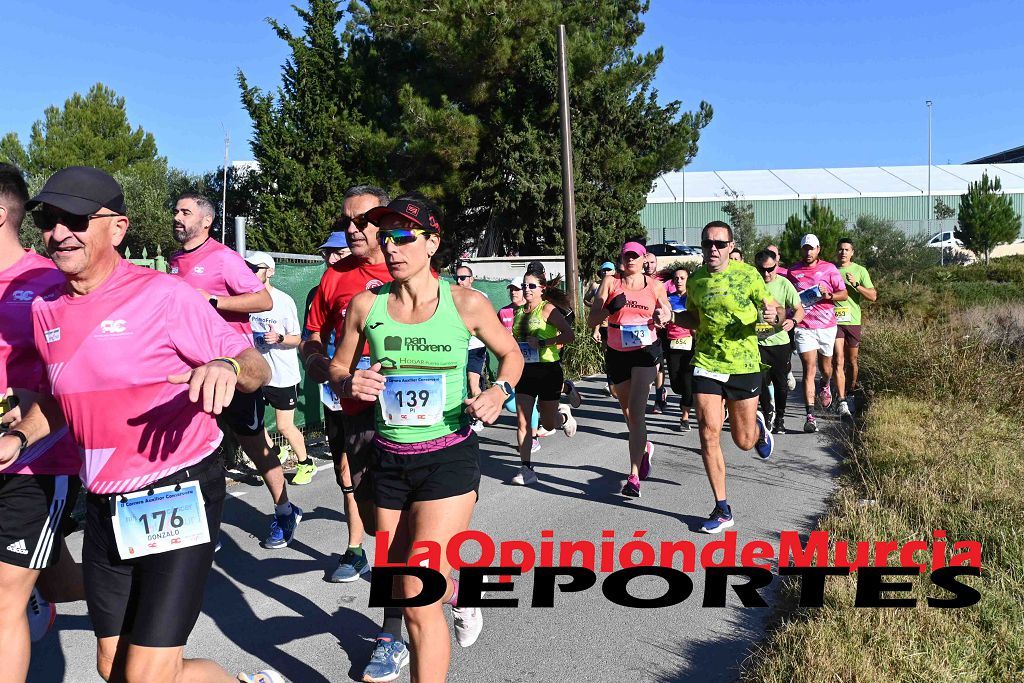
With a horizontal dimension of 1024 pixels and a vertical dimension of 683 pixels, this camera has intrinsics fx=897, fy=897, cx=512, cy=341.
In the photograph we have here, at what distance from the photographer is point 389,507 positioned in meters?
3.65

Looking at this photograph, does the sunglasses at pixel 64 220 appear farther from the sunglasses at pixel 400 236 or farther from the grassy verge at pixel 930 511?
the grassy verge at pixel 930 511

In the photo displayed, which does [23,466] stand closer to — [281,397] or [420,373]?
[420,373]


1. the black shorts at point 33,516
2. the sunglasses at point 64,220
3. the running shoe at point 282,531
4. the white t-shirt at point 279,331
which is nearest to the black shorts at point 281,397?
the white t-shirt at point 279,331

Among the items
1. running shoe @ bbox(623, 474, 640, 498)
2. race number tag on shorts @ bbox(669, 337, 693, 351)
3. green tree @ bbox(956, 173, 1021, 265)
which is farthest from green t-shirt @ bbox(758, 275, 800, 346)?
green tree @ bbox(956, 173, 1021, 265)

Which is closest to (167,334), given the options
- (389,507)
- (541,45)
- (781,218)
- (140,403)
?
(140,403)

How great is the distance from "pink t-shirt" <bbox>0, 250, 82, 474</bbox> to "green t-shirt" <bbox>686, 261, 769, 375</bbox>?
4302mm

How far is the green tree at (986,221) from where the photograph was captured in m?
48.8

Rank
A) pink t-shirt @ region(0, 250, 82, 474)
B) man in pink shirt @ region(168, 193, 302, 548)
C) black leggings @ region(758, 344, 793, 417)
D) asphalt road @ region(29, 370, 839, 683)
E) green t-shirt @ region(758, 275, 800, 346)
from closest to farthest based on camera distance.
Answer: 1. pink t-shirt @ region(0, 250, 82, 474)
2. asphalt road @ region(29, 370, 839, 683)
3. man in pink shirt @ region(168, 193, 302, 548)
4. green t-shirt @ region(758, 275, 800, 346)
5. black leggings @ region(758, 344, 793, 417)

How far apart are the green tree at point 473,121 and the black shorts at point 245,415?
875 inches

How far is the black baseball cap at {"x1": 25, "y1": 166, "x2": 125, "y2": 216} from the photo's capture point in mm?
2768

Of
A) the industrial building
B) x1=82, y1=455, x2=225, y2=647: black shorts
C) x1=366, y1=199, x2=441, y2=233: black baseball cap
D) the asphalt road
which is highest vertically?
the industrial building

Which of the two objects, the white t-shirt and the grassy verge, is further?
the white t-shirt

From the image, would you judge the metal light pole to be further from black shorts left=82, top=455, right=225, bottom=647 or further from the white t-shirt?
black shorts left=82, top=455, right=225, bottom=647

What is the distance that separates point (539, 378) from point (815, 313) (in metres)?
4.13
